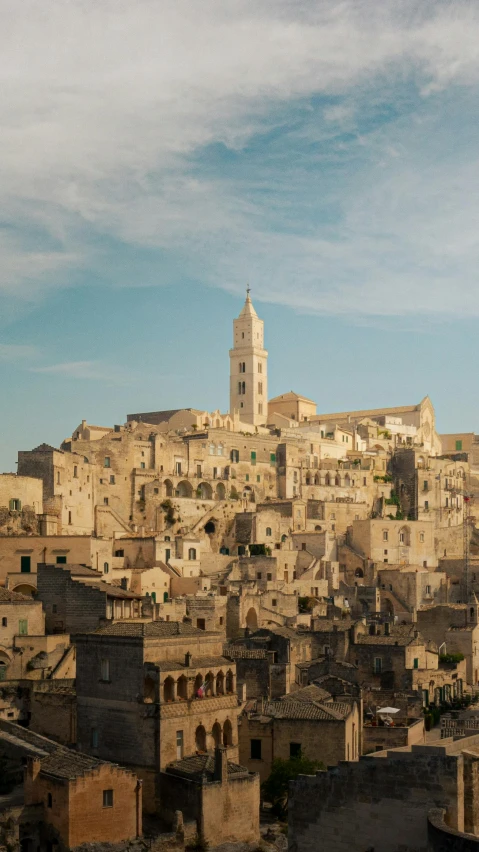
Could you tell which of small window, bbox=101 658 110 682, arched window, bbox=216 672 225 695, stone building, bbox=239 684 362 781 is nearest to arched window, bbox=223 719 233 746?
stone building, bbox=239 684 362 781

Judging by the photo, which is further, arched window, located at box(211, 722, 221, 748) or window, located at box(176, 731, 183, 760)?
arched window, located at box(211, 722, 221, 748)

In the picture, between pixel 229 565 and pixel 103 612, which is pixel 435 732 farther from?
pixel 229 565

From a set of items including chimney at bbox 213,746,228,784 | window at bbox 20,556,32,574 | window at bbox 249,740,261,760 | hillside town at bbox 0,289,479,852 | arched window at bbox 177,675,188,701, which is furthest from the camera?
window at bbox 20,556,32,574

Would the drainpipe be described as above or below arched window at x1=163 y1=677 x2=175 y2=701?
below

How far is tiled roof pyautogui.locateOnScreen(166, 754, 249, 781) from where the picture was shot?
108ft

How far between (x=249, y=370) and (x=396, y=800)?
291 feet

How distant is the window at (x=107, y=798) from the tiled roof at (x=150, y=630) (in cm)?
547

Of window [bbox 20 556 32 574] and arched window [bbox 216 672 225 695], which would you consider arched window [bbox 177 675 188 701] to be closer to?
arched window [bbox 216 672 225 695]

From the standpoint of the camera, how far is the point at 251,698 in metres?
42.8

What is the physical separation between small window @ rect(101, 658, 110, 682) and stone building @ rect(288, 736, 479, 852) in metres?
18.2

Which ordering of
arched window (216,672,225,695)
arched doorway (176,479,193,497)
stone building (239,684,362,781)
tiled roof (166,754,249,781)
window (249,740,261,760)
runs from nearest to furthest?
tiled roof (166,754,249,781) < stone building (239,684,362,781) < arched window (216,672,225,695) < window (249,740,261,760) < arched doorway (176,479,193,497)

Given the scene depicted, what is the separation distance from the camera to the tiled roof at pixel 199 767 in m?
33.1

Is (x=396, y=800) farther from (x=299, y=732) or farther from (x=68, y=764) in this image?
(x=299, y=732)

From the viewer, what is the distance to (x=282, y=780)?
1379 inches
